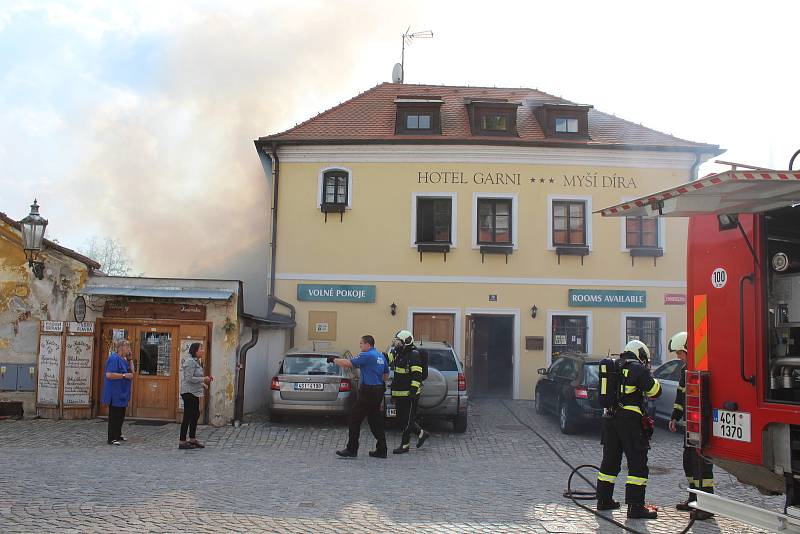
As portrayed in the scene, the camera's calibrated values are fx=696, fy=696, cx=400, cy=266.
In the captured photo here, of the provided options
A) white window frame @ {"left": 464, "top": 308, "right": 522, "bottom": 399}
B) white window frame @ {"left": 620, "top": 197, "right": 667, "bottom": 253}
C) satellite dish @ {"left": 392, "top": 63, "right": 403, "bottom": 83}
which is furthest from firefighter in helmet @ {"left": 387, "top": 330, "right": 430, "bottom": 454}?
satellite dish @ {"left": 392, "top": 63, "right": 403, "bottom": 83}

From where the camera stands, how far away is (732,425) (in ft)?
17.8

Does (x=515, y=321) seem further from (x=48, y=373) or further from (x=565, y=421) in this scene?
(x=48, y=373)

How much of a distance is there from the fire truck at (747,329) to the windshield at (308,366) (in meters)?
7.97

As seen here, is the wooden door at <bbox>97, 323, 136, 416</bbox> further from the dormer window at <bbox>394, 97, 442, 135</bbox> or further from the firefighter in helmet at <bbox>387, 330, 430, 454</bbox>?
the dormer window at <bbox>394, 97, 442, 135</bbox>

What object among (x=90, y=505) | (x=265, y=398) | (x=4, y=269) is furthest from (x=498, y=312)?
(x=90, y=505)

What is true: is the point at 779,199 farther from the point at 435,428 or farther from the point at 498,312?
the point at 498,312

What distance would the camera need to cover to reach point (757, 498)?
26.1 ft

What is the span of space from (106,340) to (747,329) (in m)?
11.3

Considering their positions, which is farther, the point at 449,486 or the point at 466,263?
the point at 466,263

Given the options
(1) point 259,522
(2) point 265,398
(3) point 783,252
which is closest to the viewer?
(3) point 783,252

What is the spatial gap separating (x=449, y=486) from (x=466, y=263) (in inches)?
399

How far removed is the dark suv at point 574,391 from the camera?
12.1m

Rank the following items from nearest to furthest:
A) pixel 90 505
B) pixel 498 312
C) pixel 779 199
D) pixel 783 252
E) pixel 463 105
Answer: pixel 779 199 < pixel 783 252 < pixel 90 505 < pixel 498 312 < pixel 463 105

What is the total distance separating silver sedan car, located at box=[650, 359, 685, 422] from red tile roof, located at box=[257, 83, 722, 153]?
22.9 ft
